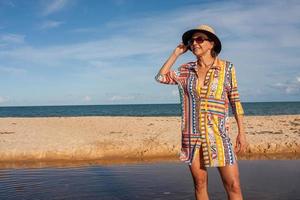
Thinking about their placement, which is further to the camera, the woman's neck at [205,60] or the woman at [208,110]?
the woman's neck at [205,60]

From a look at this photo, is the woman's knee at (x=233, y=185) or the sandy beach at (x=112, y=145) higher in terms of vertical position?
the woman's knee at (x=233, y=185)

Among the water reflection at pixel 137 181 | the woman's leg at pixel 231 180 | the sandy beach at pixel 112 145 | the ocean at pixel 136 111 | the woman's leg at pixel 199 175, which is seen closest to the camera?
the woman's leg at pixel 231 180

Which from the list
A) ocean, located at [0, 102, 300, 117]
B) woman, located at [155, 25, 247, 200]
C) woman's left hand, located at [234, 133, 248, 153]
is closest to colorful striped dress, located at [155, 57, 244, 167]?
woman, located at [155, 25, 247, 200]

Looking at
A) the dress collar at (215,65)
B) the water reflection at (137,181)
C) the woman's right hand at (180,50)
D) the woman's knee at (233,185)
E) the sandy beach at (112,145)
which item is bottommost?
the water reflection at (137,181)

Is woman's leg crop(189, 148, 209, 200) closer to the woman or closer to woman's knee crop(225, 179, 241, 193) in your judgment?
the woman

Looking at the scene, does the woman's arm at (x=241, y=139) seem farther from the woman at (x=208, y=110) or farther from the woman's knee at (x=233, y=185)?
the woman's knee at (x=233, y=185)

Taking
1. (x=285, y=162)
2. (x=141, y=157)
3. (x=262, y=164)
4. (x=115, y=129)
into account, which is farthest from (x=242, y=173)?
(x=115, y=129)

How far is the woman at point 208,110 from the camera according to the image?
12.0 ft

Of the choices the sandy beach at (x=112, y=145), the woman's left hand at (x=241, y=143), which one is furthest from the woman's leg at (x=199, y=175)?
the sandy beach at (x=112, y=145)

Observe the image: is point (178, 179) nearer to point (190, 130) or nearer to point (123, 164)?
point (123, 164)

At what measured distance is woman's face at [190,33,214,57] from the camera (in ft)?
12.6

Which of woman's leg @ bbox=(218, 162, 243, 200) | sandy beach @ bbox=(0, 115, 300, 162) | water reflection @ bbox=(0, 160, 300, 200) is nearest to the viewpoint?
woman's leg @ bbox=(218, 162, 243, 200)

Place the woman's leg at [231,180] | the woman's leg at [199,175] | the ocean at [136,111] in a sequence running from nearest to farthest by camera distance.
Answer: the woman's leg at [231,180]
the woman's leg at [199,175]
the ocean at [136,111]

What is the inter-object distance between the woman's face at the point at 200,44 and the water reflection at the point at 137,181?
13.5ft
